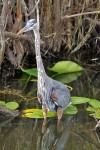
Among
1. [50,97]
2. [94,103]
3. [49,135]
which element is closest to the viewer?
[49,135]

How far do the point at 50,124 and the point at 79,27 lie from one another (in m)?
2.23

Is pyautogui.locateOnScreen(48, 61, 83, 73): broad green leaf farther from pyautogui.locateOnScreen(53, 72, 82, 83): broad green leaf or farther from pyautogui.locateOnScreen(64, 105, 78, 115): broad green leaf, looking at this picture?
pyautogui.locateOnScreen(64, 105, 78, 115): broad green leaf

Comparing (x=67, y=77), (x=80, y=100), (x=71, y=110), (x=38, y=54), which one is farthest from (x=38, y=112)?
(x=67, y=77)

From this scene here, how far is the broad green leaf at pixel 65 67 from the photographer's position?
6.02 meters

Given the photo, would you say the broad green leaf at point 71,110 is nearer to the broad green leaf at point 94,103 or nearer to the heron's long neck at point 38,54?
the broad green leaf at point 94,103

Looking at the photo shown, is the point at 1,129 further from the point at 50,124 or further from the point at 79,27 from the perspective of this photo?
the point at 79,27

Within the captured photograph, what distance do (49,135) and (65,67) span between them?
1.73 m

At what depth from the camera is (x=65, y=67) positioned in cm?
609

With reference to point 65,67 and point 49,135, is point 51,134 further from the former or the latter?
point 65,67

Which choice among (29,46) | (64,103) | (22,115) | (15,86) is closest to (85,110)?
(64,103)

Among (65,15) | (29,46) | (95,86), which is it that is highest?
(65,15)

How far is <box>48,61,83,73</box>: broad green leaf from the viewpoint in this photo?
6023 mm

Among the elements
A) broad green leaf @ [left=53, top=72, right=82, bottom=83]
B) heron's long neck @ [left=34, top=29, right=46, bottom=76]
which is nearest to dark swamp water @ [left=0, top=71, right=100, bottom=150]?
heron's long neck @ [left=34, top=29, right=46, bottom=76]

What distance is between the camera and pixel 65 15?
244 inches
